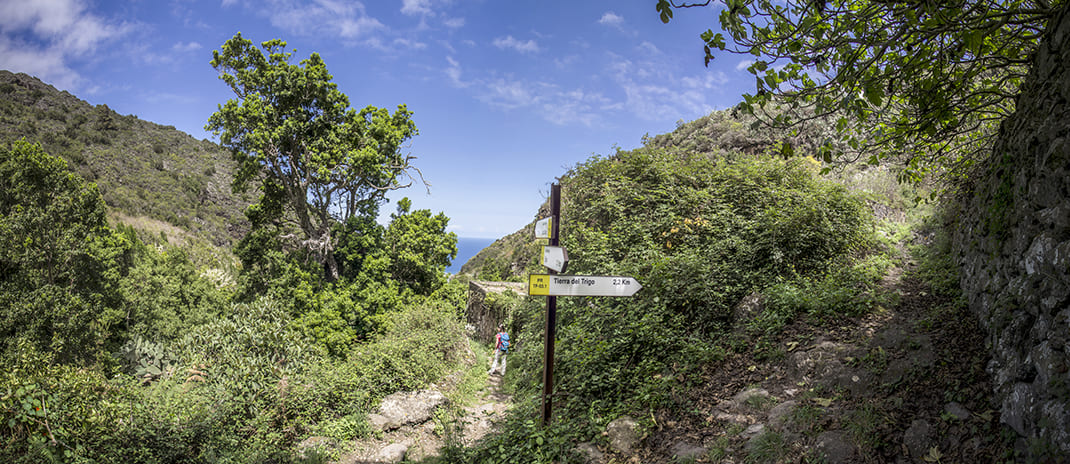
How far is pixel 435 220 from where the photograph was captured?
16594 millimetres

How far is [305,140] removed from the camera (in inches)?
626

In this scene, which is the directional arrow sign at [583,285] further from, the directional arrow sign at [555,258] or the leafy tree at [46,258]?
the leafy tree at [46,258]

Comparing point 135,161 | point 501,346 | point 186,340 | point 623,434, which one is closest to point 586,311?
point 623,434

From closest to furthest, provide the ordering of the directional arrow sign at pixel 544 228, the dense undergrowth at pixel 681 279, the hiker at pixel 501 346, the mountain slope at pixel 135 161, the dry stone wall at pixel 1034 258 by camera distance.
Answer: the dry stone wall at pixel 1034 258
the directional arrow sign at pixel 544 228
the dense undergrowth at pixel 681 279
the hiker at pixel 501 346
the mountain slope at pixel 135 161

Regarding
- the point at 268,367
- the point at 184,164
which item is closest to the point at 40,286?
the point at 268,367

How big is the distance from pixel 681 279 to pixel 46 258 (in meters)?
20.5

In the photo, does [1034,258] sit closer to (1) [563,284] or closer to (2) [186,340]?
(1) [563,284]

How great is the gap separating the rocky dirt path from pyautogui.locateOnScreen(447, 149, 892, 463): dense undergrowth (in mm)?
887

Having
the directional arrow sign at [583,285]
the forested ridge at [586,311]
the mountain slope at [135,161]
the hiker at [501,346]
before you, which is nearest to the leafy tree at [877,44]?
the forested ridge at [586,311]

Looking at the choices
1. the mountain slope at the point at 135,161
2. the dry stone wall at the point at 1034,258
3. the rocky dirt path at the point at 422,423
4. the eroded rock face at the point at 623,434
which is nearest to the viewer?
the dry stone wall at the point at 1034,258

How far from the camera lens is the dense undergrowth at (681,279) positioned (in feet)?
18.6

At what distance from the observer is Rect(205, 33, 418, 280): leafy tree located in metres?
15.3

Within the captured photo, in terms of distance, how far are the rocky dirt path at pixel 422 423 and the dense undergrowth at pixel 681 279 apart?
0.89 m

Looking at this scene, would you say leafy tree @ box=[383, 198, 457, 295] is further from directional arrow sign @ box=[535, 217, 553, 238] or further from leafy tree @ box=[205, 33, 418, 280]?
directional arrow sign @ box=[535, 217, 553, 238]
